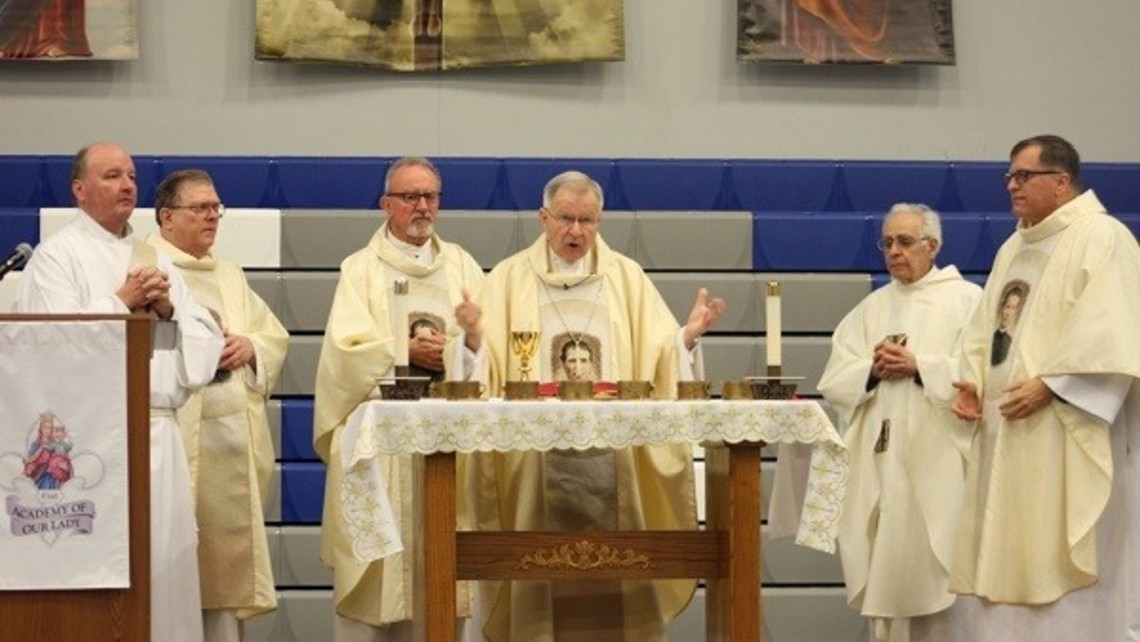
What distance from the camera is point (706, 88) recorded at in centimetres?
1111

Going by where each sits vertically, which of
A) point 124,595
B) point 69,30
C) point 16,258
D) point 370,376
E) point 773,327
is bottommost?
point 124,595

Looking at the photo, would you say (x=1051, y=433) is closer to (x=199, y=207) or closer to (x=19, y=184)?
(x=199, y=207)

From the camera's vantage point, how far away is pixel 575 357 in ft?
22.3

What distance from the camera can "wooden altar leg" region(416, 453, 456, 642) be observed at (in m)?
5.77

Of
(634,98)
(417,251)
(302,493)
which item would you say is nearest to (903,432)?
(417,251)

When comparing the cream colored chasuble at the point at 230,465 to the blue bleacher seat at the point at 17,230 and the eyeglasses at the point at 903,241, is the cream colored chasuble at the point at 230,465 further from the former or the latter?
the blue bleacher seat at the point at 17,230

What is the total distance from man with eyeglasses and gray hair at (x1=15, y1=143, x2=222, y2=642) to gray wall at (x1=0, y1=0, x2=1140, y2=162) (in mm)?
4103

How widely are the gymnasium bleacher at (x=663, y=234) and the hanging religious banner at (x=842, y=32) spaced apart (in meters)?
0.66

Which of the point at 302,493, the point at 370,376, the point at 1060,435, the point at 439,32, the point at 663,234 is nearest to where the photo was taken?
the point at 1060,435

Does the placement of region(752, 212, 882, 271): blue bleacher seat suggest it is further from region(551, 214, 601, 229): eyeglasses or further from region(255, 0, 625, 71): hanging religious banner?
region(551, 214, 601, 229): eyeglasses

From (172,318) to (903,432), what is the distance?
9.25 ft

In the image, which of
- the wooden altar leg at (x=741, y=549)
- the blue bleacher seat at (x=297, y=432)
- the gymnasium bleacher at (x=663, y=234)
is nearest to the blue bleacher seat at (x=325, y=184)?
the gymnasium bleacher at (x=663, y=234)

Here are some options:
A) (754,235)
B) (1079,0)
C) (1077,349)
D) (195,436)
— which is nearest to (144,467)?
(195,436)

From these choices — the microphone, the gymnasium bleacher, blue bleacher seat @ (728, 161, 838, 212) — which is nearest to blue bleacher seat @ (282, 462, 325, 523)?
the gymnasium bleacher
